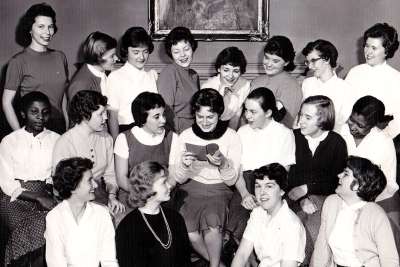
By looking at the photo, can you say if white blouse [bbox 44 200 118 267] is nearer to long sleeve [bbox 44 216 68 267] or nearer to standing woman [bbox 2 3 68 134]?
long sleeve [bbox 44 216 68 267]

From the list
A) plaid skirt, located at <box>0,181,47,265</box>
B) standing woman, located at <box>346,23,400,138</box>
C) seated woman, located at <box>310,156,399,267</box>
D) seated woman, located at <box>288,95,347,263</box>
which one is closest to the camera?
seated woman, located at <box>310,156,399,267</box>

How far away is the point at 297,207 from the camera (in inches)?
164

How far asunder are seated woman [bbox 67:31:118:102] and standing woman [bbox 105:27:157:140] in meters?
0.08

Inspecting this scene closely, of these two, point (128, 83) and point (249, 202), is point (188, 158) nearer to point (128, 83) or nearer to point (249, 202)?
point (249, 202)

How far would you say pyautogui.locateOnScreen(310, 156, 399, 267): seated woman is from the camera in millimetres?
3441

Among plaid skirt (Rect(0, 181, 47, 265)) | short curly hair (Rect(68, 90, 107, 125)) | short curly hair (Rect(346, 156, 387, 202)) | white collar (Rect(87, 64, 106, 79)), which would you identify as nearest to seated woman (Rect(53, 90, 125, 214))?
short curly hair (Rect(68, 90, 107, 125))

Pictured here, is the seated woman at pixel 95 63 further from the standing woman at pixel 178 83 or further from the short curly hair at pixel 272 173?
the short curly hair at pixel 272 173

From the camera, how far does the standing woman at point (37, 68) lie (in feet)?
15.4

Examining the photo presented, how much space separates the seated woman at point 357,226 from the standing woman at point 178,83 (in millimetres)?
1479

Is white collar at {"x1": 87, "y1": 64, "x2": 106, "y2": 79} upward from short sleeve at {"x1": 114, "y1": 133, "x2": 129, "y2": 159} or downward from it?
upward

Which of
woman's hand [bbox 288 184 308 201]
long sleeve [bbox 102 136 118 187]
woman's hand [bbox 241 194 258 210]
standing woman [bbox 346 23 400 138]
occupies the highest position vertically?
standing woman [bbox 346 23 400 138]

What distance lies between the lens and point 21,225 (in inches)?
159

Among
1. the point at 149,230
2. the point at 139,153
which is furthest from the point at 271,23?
the point at 149,230

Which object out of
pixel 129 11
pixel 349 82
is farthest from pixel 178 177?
pixel 129 11
